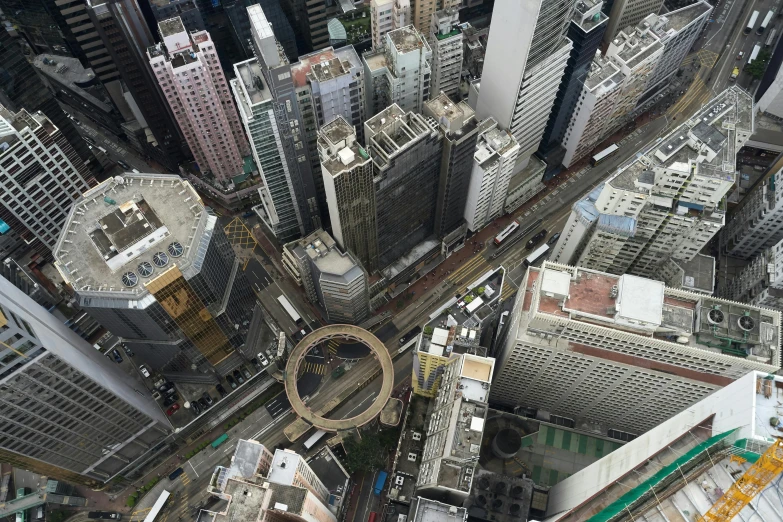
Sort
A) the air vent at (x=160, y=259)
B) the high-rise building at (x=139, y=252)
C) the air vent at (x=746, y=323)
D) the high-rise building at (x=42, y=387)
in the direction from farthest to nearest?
the air vent at (x=160, y=259) < the high-rise building at (x=139, y=252) < the air vent at (x=746, y=323) < the high-rise building at (x=42, y=387)

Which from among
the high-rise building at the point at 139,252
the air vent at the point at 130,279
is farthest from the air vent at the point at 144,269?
the air vent at the point at 130,279

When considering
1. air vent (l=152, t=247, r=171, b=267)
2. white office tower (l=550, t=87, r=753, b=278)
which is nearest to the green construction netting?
white office tower (l=550, t=87, r=753, b=278)

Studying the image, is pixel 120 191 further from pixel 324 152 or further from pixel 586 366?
pixel 586 366

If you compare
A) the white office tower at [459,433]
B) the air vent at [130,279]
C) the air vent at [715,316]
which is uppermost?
the air vent at [130,279]

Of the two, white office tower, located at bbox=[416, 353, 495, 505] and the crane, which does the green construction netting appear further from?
white office tower, located at bbox=[416, 353, 495, 505]

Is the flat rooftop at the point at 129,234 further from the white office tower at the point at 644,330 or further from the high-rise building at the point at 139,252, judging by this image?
the white office tower at the point at 644,330

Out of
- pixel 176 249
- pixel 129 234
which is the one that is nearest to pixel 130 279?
pixel 129 234

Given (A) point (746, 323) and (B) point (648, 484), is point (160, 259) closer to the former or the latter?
(B) point (648, 484)

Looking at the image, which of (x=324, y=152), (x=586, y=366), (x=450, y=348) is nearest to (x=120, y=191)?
(x=324, y=152)
